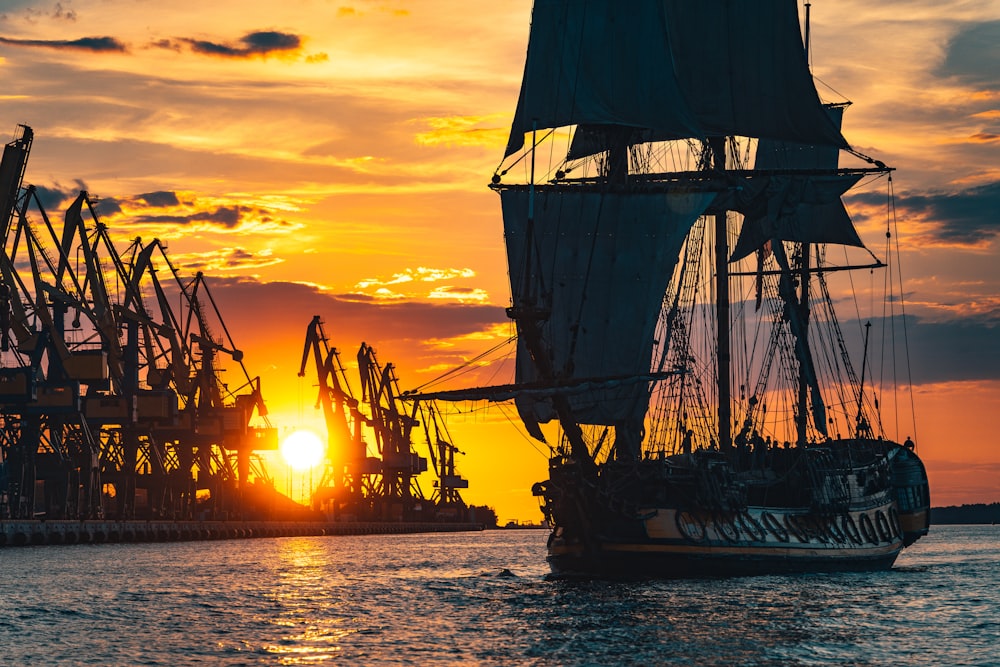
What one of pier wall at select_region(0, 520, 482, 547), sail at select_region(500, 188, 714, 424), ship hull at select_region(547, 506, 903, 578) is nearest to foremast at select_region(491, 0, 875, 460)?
sail at select_region(500, 188, 714, 424)

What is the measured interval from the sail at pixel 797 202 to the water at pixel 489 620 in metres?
26.1

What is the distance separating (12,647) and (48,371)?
118772 mm

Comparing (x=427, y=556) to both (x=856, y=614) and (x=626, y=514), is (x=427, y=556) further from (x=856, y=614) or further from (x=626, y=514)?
(x=856, y=614)

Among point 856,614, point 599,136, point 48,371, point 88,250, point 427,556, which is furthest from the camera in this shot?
point 88,250

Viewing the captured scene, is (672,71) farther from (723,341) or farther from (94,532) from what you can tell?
(94,532)

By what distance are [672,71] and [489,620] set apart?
1680 inches

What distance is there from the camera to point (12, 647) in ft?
188

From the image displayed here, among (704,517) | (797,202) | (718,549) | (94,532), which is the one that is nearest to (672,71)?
(797,202)

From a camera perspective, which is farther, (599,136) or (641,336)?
(599,136)

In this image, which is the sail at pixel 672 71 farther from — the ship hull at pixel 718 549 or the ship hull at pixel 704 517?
the ship hull at pixel 718 549

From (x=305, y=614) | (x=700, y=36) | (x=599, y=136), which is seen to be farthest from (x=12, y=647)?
(x=700, y=36)

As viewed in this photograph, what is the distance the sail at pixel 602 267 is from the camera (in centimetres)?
9288

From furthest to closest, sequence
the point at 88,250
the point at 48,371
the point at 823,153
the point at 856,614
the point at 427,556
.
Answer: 1. the point at 88,250
2. the point at 48,371
3. the point at 427,556
4. the point at 823,153
5. the point at 856,614

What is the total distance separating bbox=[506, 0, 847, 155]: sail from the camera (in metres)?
95.6
